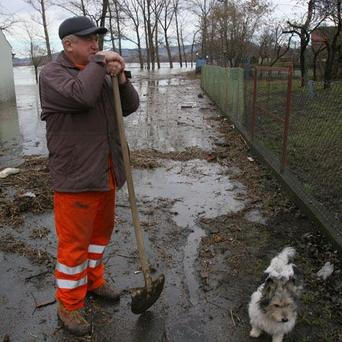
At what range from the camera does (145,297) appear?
3391mm

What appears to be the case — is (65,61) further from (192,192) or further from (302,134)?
(302,134)

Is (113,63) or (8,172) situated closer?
(113,63)

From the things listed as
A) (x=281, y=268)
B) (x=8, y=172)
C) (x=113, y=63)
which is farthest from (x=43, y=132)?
(x=281, y=268)

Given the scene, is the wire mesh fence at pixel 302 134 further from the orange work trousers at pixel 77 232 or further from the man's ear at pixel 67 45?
the man's ear at pixel 67 45

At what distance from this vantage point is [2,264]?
4367 millimetres

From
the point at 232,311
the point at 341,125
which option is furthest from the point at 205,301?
the point at 341,125

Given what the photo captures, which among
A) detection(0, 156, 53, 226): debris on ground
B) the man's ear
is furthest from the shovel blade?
detection(0, 156, 53, 226): debris on ground

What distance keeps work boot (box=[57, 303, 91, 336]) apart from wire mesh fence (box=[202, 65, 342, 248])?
242 centimetres

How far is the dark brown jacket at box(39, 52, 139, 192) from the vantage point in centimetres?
284

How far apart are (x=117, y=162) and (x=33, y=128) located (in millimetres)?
9857

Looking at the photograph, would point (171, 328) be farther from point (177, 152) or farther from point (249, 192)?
point (177, 152)

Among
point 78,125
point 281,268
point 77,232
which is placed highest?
point 78,125

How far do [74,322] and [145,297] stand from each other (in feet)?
1.74

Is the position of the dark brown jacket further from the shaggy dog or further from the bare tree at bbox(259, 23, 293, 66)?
the bare tree at bbox(259, 23, 293, 66)
